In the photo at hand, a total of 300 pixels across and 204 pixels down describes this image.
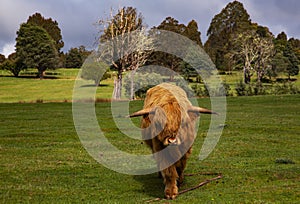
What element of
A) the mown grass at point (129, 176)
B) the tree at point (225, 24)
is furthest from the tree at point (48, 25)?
the mown grass at point (129, 176)

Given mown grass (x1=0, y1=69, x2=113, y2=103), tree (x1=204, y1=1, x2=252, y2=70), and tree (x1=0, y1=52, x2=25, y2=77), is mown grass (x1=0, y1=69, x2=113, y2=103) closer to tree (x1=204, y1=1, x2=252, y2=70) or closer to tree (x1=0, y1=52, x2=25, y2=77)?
tree (x1=0, y1=52, x2=25, y2=77)

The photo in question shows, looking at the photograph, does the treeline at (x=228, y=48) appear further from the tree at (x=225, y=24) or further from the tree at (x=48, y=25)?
the tree at (x=48, y=25)

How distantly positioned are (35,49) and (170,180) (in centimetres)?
8585

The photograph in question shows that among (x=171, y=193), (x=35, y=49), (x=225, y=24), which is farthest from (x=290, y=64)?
(x=171, y=193)

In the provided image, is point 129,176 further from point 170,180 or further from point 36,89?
point 36,89

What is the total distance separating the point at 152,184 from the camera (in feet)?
31.2

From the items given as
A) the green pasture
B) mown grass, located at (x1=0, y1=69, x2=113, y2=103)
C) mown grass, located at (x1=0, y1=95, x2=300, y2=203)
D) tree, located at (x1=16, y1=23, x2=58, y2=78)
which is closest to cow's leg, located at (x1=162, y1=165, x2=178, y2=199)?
mown grass, located at (x1=0, y1=95, x2=300, y2=203)

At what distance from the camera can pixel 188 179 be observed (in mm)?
9828

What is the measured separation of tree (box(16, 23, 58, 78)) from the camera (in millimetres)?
88562

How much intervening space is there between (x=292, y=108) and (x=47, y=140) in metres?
20.6

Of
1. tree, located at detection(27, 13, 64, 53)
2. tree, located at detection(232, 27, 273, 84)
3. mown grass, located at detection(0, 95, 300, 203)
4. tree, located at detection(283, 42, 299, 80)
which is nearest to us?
mown grass, located at detection(0, 95, 300, 203)

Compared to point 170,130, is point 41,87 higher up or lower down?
higher up

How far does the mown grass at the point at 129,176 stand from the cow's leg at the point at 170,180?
0.61 ft

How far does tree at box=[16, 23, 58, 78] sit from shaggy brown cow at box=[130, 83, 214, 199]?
275 ft
